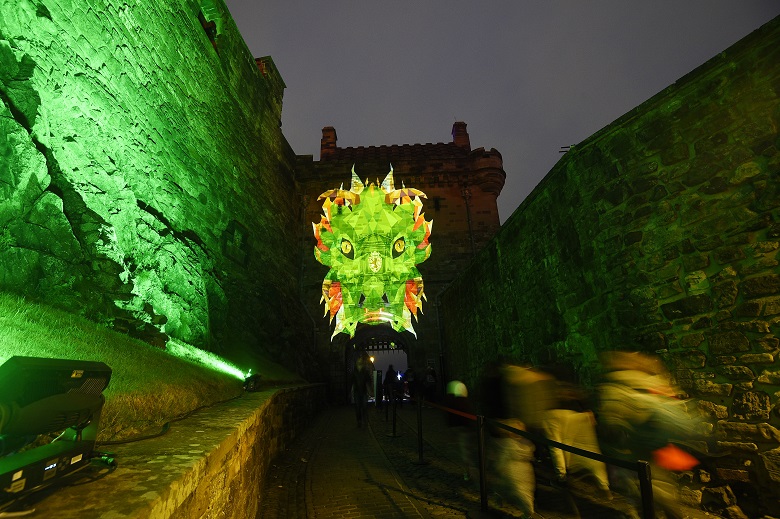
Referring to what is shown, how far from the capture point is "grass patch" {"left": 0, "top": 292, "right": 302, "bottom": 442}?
2548 mm

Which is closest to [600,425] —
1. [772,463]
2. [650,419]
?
[650,419]

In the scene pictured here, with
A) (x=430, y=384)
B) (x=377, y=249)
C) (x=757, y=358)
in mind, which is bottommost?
(x=430, y=384)

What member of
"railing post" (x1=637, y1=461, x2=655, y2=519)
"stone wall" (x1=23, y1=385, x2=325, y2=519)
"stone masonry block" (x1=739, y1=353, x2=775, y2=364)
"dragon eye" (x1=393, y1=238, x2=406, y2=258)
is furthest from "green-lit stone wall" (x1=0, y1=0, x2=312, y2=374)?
"stone masonry block" (x1=739, y1=353, x2=775, y2=364)

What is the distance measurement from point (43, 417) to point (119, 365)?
87.9 inches

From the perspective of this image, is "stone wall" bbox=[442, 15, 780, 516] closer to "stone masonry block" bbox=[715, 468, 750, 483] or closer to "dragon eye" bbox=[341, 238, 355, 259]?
"stone masonry block" bbox=[715, 468, 750, 483]

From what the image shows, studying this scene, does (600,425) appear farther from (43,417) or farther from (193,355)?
(193,355)

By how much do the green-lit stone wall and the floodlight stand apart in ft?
11.9

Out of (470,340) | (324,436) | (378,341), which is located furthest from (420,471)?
(378,341)

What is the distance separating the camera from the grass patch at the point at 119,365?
2.55 meters

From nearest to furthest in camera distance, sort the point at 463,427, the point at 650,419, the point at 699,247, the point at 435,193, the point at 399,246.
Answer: the point at 650,419 < the point at 699,247 < the point at 463,427 < the point at 399,246 < the point at 435,193

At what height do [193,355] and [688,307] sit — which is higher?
[688,307]

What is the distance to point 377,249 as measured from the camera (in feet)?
39.0

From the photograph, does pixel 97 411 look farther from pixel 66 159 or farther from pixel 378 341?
pixel 378 341

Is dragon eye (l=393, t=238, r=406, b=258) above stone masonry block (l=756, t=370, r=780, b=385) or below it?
above
